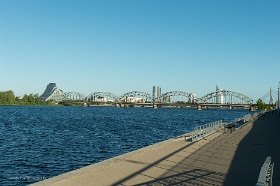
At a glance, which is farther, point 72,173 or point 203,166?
point 203,166

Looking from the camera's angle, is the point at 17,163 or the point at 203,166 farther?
the point at 17,163

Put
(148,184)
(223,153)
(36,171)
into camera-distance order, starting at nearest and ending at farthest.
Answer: (148,184), (223,153), (36,171)

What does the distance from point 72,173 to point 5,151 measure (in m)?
21.8

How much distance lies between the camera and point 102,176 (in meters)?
13.6

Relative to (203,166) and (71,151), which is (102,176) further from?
(71,151)

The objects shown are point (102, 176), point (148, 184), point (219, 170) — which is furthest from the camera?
point (219, 170)

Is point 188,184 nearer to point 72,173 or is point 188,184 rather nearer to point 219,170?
point 219,170

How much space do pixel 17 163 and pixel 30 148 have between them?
367 inches

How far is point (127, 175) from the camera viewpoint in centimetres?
1372

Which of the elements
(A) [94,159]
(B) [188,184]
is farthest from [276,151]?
(A) [94,159]

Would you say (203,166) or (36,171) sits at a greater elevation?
(203,166)

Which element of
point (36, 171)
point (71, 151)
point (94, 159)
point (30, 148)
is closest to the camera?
point (36, 171)

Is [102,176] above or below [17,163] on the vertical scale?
above

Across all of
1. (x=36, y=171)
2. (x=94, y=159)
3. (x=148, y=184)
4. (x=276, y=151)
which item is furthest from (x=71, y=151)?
(x=148, y=184)
